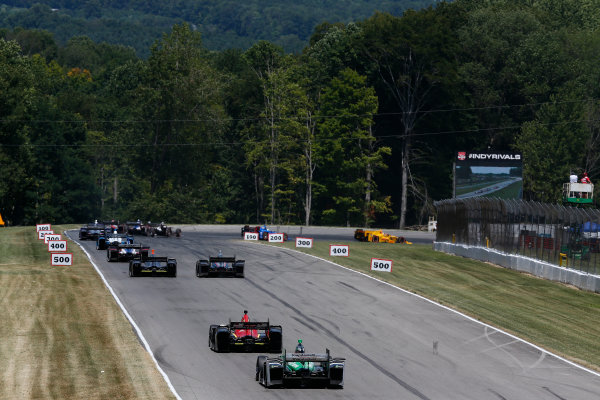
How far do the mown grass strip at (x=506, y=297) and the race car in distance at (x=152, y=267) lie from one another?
9493 mm

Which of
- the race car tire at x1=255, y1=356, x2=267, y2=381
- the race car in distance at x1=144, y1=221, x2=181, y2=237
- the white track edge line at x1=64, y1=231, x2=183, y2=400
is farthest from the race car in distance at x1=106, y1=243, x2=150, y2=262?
the race car tire at x1=255, y1=356, x2=267, y2=381

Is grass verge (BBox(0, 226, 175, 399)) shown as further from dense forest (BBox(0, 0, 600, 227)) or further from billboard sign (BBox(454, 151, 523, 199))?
dense forest (BBox(0, 0, 600, 227))

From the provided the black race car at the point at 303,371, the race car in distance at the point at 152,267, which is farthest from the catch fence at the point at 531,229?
the black race car at the point at 303,371

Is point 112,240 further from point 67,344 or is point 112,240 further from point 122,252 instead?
point 67,344

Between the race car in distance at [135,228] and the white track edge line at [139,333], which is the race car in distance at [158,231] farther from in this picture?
the white track edge line at [139,333]

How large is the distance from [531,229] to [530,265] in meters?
1.89

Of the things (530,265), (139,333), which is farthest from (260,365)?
(530,265)

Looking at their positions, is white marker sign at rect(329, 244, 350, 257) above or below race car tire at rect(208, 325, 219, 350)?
above

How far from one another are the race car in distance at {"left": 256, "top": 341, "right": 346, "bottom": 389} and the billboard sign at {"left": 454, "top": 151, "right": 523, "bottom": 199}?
186 feet

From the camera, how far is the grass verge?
68.2 ft

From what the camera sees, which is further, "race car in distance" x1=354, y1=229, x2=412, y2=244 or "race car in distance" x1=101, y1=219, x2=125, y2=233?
"race car in distance" x1=354, y1=229, x2=412, y2=244

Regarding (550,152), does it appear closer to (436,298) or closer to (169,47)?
(169,47)

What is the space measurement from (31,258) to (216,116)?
229 ft

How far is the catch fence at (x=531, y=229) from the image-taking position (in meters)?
42.2
